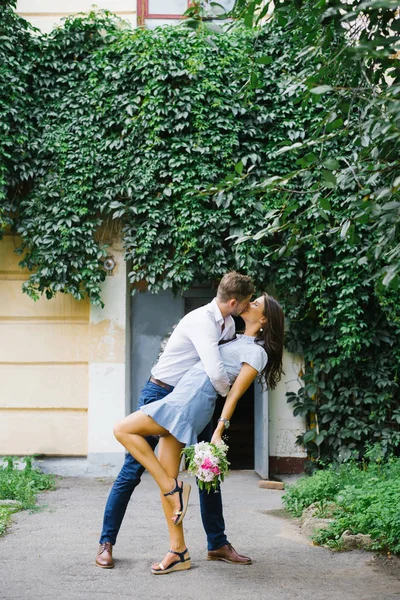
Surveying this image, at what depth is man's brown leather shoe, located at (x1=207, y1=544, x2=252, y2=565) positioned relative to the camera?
4.92 meters

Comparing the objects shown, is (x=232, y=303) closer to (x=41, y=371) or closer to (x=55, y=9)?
(x=41, y=371)

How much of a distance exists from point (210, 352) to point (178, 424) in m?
0.51

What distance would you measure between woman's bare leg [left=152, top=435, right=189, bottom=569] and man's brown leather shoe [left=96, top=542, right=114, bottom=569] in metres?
0.31

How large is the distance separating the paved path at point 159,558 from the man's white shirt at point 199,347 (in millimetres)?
1232

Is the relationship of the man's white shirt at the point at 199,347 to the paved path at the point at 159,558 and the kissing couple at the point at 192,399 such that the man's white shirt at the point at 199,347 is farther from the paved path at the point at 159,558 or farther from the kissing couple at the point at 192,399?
the paved path at the point at 159,558

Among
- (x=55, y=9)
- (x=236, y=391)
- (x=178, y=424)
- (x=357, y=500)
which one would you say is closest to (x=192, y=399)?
(x=178, y=424)

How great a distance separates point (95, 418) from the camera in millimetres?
8992

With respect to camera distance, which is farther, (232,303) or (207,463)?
(232,303)

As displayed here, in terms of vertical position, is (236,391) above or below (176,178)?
below

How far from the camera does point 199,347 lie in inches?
183

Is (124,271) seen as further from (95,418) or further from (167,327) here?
(95,418)

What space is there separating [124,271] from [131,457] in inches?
183

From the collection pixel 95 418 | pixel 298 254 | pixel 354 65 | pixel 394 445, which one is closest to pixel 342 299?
pixel 298 254

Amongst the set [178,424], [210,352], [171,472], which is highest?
[210,352]
